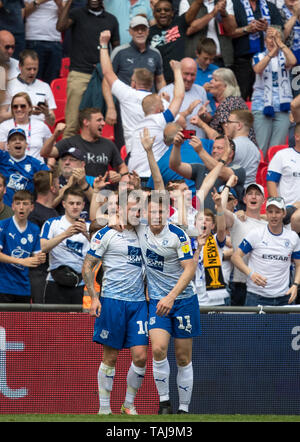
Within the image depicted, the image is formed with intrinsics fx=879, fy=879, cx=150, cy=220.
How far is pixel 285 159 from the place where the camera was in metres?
11.2

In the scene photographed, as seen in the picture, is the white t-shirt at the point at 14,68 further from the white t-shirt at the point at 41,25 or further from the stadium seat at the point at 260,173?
the stadium seat at the point at 260,173

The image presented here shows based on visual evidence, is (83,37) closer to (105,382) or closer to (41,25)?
(41,25)

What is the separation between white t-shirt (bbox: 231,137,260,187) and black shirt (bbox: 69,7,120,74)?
11.5ft

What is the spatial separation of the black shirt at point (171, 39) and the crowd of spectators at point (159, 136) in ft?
0.06

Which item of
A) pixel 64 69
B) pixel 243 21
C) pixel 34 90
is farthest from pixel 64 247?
pixel 243 21

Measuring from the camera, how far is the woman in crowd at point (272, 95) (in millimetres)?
13375

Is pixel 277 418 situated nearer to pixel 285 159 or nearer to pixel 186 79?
pixel 285 159

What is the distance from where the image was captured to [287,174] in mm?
11203

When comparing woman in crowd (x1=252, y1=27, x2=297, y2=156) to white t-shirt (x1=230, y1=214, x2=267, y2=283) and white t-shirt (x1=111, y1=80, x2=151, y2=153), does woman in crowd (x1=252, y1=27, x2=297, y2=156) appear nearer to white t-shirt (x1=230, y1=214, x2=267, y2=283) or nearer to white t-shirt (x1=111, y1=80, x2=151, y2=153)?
white t-shirt (x1=111, y1=80, x2=151, y2=153)

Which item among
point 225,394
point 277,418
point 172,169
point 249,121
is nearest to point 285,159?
point 249,121

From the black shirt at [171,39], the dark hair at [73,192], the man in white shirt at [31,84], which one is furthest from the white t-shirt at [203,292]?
the black shirt at [171,39]

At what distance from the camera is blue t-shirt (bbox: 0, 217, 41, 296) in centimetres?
963

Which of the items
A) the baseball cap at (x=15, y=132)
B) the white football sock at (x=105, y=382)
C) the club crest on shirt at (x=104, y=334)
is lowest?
the white football sock at (x=105, y=382)
